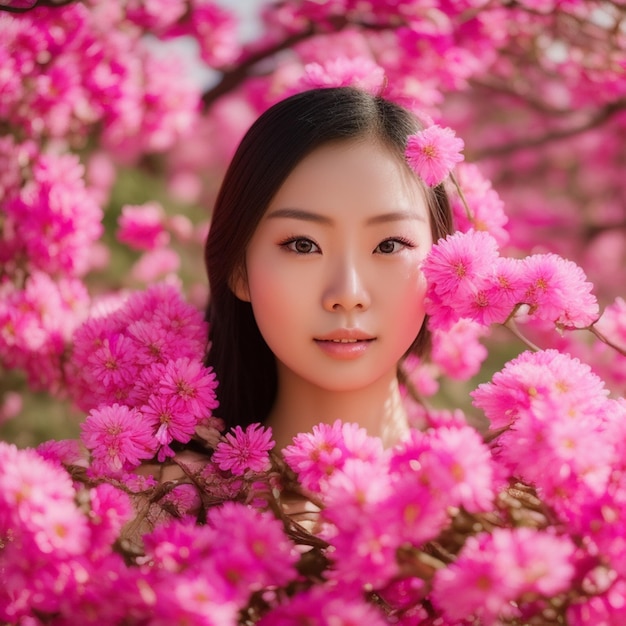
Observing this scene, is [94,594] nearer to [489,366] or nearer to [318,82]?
[318,82]

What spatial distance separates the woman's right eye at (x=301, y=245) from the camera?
1310 mm

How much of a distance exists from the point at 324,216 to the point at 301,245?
0.07 m

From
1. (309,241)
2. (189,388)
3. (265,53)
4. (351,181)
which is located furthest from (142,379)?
(265,53)

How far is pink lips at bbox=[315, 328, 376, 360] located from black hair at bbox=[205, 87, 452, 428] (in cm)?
22

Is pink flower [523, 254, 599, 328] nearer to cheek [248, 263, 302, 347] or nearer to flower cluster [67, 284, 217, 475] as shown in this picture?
cheek [248, 263, 302, 347]

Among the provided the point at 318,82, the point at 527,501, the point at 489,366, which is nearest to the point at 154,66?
the point at 318,82

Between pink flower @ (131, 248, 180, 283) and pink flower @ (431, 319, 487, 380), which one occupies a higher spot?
pink flower @ (431, 319, 487, 380)

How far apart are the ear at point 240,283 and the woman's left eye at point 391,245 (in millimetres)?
257

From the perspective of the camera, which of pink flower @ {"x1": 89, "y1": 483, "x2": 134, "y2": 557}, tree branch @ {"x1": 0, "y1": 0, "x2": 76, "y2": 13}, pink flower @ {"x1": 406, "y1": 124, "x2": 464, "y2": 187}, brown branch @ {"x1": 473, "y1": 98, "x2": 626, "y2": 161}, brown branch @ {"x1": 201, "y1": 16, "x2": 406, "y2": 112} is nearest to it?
pink flower @ {"x1": 89, "y1": 483, "x2": 134, "y2": 557}

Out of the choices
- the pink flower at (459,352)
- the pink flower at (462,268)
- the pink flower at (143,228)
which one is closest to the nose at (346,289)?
the pink flower at (462,268)

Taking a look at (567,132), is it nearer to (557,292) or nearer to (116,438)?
(557,292)

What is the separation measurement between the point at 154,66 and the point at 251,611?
150 cm

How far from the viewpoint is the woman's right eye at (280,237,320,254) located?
4.30 feet

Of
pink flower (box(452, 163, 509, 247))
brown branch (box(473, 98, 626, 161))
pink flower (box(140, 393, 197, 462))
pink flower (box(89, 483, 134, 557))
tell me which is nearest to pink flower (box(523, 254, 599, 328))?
pink flower (box(452, 163, 509, 247))
